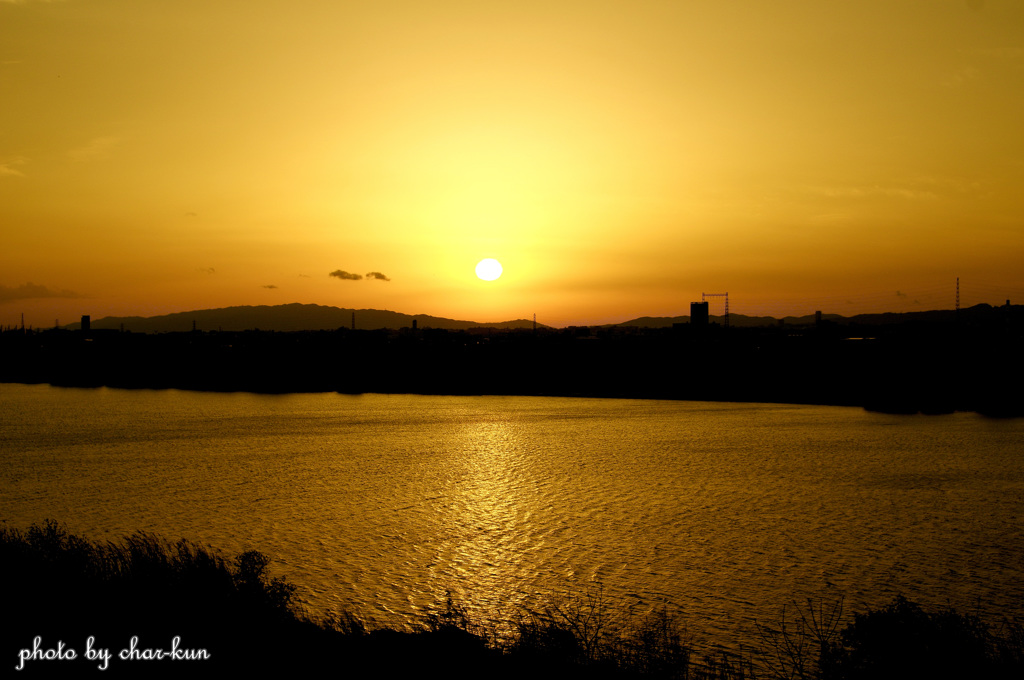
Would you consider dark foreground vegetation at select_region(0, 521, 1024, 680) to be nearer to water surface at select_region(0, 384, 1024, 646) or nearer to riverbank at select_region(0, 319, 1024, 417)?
water surface at select_region(0, 384, 1024, 646)

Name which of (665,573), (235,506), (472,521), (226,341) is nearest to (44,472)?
(235,506)

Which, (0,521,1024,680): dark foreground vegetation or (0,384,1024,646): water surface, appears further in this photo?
(0,384,1024,646): water surface

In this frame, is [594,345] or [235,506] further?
[594,345]

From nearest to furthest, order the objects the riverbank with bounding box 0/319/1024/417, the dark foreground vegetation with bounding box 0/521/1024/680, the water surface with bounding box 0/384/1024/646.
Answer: the dark foreground vegetation with bounding box 0/521/1024/680
the water surface with bounding box 0/384/1024/646
the riverbank with bounding box 0/319/1024/417

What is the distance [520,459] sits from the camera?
2089 inches

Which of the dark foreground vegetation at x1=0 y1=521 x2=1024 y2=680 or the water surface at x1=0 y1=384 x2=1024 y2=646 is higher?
the dark foreground vegetation at x1=0 y1=521 x2=1024 y2=680

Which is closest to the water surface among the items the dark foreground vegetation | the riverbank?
the dark foreground vegetation

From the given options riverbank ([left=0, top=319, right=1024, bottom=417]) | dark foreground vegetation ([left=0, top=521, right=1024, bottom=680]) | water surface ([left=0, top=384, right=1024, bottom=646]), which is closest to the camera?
dark foreground vegetation ([left=0, top=521, right=1024, bottom=680])

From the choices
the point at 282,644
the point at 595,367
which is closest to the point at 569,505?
the point at 282,644

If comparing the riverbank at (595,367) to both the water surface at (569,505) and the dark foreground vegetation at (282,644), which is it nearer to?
the water surface at (569,505)

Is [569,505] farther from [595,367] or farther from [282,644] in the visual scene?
[595,367]

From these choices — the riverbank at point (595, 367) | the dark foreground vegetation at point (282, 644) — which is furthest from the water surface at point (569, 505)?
the riverbank at point (595, 367)

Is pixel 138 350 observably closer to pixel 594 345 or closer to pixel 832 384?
pixel 594 345

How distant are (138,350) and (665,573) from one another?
165m
